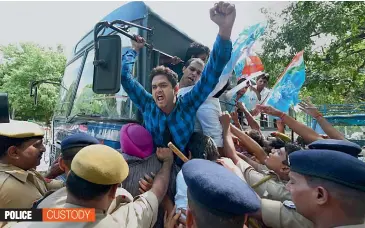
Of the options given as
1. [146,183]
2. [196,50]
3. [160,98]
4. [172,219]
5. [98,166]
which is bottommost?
[172,219]

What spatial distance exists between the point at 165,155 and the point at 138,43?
965 mm

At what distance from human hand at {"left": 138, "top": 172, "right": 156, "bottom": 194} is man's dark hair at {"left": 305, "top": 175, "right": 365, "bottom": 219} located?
3.01 feet

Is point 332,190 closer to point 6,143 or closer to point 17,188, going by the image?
point 17,188

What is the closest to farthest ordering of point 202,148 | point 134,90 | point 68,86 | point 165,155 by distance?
point 165,155 → point 202,148 → point 134,90 → point 68,86

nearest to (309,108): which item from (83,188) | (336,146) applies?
(336,146)

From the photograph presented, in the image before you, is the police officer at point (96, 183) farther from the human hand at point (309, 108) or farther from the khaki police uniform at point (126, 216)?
the human hand at point (309, 108)

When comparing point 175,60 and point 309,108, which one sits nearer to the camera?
point 309,108

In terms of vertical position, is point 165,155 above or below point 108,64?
below

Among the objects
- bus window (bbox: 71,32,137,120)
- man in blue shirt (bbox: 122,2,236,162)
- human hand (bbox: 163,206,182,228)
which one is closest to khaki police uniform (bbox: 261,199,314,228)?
human hand (bbox: 163,206,182,228)

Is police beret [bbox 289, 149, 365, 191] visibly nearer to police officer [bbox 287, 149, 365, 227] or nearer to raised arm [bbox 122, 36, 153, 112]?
police officer [bbox 287, 149, 365, 227]

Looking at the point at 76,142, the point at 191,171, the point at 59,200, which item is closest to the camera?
the point at 191,171

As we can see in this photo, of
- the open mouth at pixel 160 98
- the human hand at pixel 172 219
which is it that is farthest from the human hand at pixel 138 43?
the human hand at pixel 172 219

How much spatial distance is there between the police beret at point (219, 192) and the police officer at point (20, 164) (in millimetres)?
933

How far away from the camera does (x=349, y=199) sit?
115 centimetres
